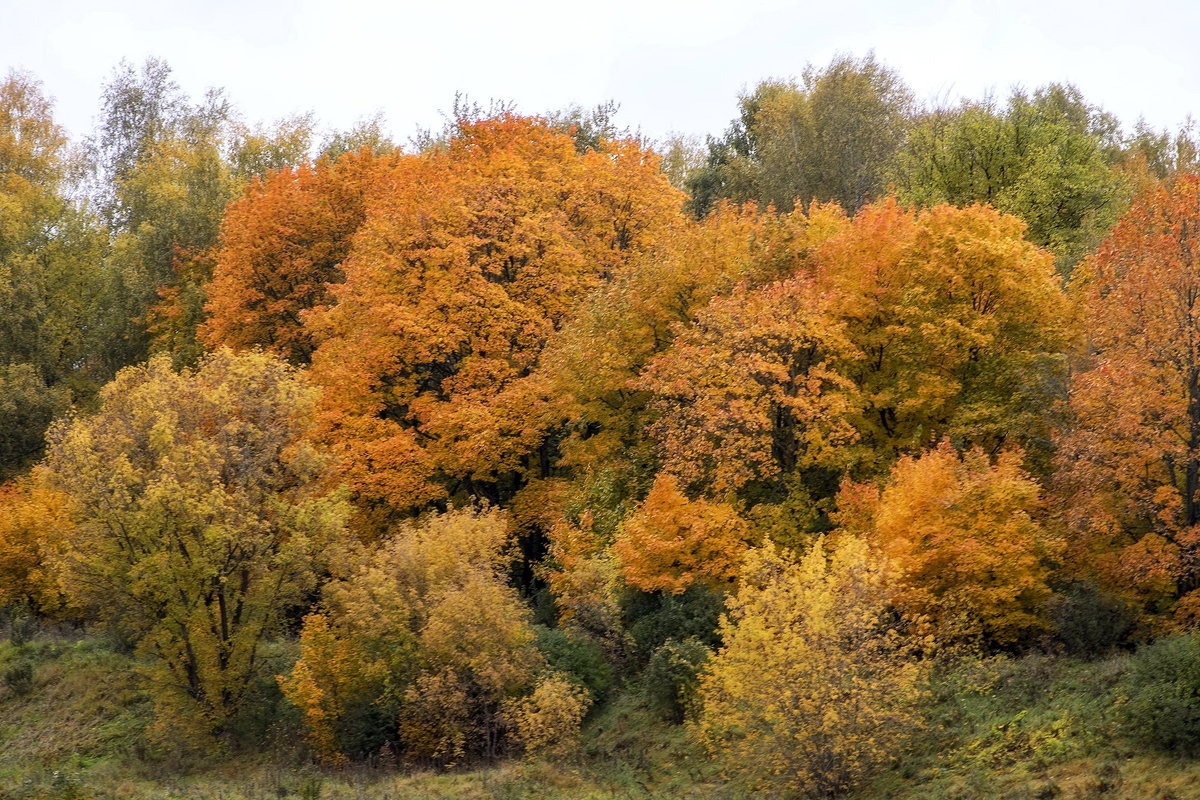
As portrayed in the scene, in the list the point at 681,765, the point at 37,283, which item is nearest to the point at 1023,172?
the point at 681,765

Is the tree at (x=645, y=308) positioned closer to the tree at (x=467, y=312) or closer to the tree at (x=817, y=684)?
the tree at (x=467, y=312)

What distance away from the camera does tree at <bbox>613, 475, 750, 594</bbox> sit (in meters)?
29.3

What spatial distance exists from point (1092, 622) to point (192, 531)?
22.2m

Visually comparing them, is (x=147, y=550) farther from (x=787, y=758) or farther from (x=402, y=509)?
(x=787, y=758)

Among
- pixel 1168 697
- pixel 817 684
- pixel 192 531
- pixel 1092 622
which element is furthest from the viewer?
pixel 192 531

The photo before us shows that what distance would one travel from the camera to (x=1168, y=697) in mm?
20109

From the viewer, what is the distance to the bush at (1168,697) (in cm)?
1966

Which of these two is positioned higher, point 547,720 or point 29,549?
point 29,549

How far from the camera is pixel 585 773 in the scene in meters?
25.7

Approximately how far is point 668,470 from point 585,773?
8.82m

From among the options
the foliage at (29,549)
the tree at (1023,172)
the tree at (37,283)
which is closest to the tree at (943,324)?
the tree at (1023,172)

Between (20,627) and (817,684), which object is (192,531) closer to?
(20,627)

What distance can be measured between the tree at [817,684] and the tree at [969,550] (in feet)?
7.93

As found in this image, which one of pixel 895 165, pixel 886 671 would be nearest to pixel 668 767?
pixel 886 671
